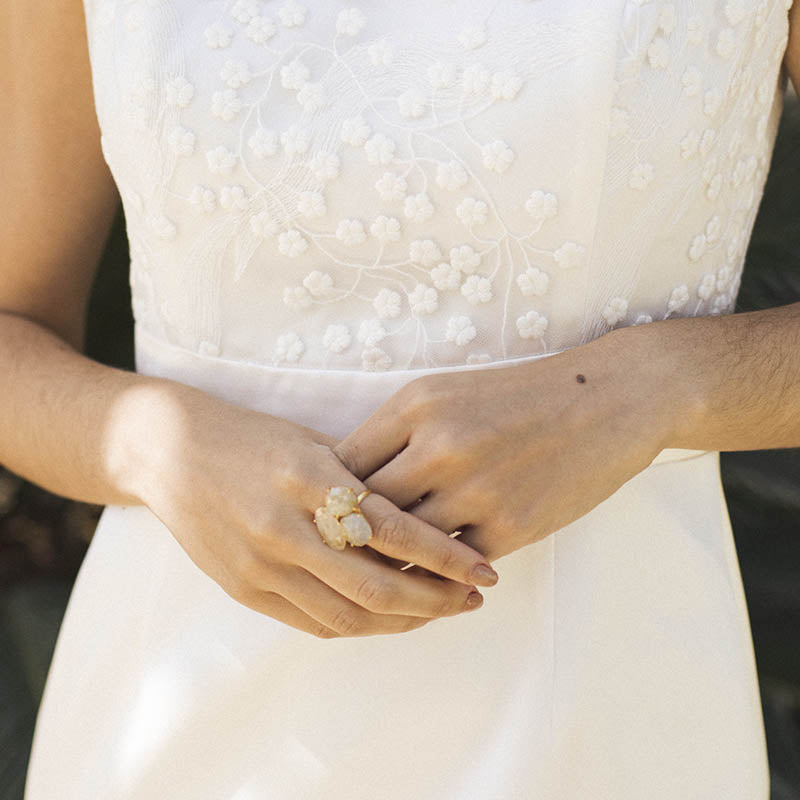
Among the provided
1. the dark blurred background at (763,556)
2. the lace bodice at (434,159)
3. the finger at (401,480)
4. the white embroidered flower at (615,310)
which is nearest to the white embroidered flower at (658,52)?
the lace bodice at (434,159)

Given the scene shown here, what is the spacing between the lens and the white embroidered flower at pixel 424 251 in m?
0.84

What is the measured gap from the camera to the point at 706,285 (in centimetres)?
92

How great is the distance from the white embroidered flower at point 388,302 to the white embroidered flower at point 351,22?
26 cm

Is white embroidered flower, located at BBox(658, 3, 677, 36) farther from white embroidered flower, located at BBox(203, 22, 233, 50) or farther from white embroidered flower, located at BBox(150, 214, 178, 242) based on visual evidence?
white embroidered flower, located at BBox(150, 214, 178, 242)

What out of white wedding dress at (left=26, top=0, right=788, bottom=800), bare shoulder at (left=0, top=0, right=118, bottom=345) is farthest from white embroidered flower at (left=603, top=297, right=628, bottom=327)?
bare shoulder at (left=0, top=0, right=118, bottom=345)

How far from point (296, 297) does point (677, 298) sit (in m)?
0.42

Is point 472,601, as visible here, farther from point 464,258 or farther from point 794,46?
point 794,46

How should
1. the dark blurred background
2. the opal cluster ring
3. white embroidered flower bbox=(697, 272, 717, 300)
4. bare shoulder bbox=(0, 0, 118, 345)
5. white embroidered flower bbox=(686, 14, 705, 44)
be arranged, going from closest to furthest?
1. the opal cluster ring
2. white embroidered flower bbox=(686, 14, 705, 44)
3. white embroidered flower bbox=(697, 272, 717, 300)
4. bare shoulder bbox=(0, 0, 118, 345)
5. the dark blurred background

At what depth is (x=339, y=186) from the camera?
85 cm

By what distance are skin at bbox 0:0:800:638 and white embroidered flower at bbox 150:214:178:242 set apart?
166 millimetres

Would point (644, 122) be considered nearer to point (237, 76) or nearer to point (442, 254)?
point (442, 254)

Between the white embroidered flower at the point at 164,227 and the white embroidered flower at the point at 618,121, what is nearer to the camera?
the white embroidered flower at the point at 618,121

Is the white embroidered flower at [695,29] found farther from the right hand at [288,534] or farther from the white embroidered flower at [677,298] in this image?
the right hand at [288,534]

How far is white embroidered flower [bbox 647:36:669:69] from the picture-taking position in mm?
795
